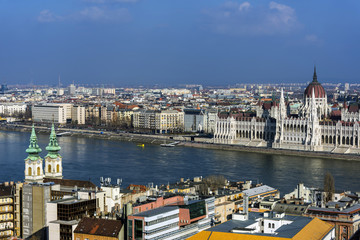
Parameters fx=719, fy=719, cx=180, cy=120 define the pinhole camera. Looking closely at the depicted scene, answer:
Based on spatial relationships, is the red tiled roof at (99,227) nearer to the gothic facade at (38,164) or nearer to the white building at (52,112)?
the gothic facade at (38,164)

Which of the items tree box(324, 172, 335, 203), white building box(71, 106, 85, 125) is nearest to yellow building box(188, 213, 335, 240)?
tree box(324, 172, 335, 203)

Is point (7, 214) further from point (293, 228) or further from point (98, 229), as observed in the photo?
point (293, 228)

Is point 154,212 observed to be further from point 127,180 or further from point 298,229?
point 127,180

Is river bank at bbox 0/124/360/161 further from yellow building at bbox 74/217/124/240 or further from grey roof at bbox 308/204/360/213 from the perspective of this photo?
yellow building at bbox 74/217/124/240

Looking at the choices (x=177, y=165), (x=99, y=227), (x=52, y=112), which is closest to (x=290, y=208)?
(x=99, y=227)

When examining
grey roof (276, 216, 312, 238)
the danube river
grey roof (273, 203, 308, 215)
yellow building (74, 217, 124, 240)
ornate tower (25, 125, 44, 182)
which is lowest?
the danube river
